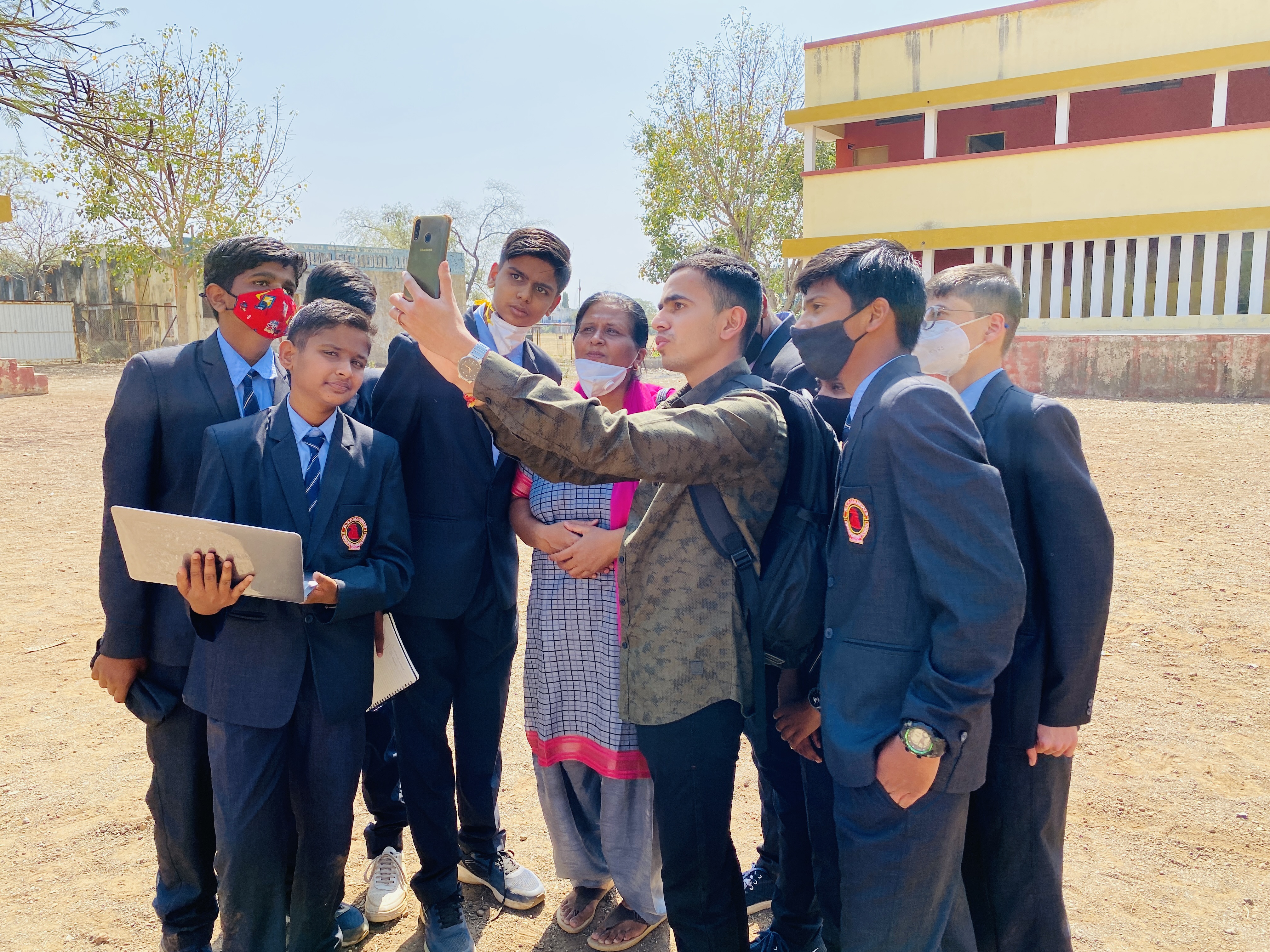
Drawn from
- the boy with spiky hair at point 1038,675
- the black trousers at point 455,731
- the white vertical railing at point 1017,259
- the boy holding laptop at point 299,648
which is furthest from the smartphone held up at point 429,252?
the white vertical railing at point 1017,259

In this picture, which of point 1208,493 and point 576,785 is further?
point 1208,493

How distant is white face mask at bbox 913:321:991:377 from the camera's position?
243cm

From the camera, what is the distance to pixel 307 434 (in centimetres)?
250

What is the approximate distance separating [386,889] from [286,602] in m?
1.21

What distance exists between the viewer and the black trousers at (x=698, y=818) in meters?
2.26

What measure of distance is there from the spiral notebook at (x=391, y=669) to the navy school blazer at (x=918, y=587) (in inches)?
49.8

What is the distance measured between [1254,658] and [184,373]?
526cm

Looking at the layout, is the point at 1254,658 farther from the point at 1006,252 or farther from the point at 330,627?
the point at 1006,252

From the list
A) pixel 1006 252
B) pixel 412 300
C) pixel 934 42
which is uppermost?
pixel 934 42

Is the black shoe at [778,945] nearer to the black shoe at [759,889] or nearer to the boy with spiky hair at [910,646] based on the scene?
the black shoe at [759,889]

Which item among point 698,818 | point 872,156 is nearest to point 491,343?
point 698,818

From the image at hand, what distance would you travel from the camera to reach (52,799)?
3598 mm

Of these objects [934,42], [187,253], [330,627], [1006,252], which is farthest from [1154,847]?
[187,253]

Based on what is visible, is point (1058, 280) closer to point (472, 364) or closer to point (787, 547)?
point (787, 547)
